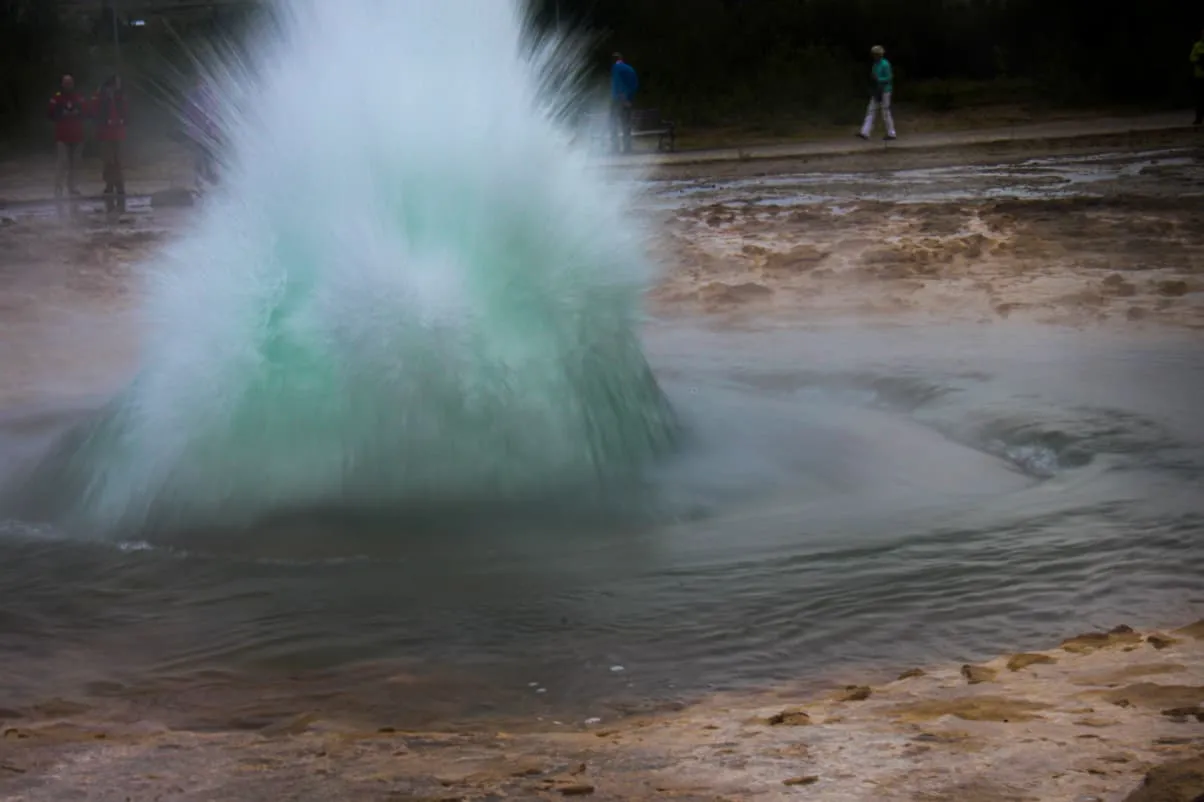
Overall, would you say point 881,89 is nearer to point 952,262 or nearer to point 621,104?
point 621,104

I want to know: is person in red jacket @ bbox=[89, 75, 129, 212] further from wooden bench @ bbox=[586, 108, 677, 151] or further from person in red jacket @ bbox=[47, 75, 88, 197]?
wooden bench @ bbox=[586, 108, 677, 151]

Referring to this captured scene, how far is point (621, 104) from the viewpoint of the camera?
22469 millimetres

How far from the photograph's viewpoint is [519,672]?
3863 mm

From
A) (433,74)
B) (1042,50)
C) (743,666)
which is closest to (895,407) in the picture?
(433,74)

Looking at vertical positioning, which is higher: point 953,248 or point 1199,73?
point 1199,73

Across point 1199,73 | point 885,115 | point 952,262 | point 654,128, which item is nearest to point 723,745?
point 952,262

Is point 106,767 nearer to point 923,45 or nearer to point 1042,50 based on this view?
point 1042,50

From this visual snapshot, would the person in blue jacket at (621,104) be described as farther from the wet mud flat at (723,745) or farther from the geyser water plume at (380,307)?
the wet mud flat at (723,745)

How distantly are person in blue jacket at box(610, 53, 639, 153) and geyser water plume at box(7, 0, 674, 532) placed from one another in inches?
647

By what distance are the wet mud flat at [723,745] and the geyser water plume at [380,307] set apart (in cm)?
149

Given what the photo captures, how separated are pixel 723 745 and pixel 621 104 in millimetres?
20003

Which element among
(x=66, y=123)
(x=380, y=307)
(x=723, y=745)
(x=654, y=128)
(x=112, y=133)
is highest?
(x=66, y=123)

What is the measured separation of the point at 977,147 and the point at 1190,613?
17843mm

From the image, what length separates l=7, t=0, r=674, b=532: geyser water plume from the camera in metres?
5.18
